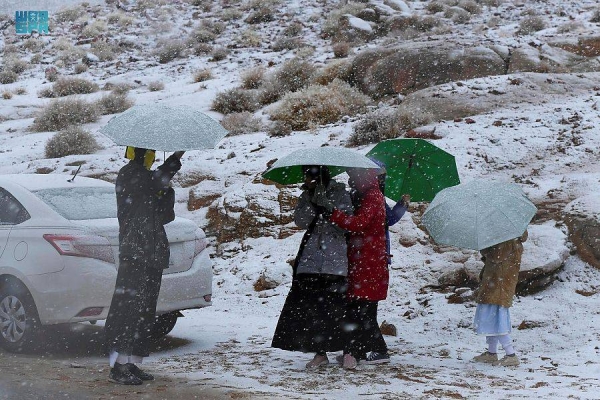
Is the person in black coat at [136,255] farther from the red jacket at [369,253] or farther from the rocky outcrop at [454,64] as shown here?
the rocky outcrop at [454,64]

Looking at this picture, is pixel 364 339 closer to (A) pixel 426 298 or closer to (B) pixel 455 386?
(B) pixel 455 386

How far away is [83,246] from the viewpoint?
21.6 feet

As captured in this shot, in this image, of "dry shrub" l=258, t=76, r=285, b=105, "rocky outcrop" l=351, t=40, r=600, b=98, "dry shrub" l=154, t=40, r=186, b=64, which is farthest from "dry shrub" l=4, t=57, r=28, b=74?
"rocky outcrop" l=351, t=40, r=600, b=98

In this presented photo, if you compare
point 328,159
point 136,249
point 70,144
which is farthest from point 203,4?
point 136,249

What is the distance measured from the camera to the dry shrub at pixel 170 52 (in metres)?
27.8

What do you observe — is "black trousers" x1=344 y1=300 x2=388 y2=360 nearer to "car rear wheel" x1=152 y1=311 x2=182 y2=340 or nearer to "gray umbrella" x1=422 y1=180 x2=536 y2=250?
"gray umbrella" x1=422 y1=180 x2=536 y2=250

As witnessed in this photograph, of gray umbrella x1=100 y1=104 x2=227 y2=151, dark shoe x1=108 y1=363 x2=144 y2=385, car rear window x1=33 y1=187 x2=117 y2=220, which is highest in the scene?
gray umbrella x1=100 y1=104 x2=227 y2=151

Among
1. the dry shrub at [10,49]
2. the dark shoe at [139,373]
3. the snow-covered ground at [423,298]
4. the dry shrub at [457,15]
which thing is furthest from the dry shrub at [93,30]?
the dark shoe at [139,373]

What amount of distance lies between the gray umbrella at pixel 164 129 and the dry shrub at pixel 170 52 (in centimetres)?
2228

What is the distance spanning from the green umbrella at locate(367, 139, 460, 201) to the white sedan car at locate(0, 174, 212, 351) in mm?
1864

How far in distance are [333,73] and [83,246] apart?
41.6ft

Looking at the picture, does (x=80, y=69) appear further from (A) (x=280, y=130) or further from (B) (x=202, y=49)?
(A) (x=280, y=130)

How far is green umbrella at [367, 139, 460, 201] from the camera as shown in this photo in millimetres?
6988

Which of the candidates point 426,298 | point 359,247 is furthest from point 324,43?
point 359,247
